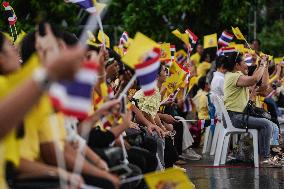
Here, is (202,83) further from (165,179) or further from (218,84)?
(165,179)

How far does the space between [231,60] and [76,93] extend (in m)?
8.17

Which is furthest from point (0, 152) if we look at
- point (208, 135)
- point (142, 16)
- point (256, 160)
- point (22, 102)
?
point (142, 16)

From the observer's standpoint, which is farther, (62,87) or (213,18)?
(213,18)

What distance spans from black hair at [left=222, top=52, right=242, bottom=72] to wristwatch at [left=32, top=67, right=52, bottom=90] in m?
8.56

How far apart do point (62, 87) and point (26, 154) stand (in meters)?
1.10

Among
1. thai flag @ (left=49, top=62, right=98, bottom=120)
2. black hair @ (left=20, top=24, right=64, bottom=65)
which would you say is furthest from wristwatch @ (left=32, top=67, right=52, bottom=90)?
black hair @ (left=20, top=24, right=64, bottom=65)

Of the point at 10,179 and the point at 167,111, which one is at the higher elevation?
the point at 10,179

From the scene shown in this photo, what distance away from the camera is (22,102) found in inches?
132

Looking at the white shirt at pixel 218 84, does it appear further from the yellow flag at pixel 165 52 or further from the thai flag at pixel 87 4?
the thai flag at pixel 87 4

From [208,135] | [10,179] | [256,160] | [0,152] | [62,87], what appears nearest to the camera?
[62,87]

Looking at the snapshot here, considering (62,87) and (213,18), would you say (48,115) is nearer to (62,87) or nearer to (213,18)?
(62,87)

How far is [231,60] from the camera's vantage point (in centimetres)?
1175

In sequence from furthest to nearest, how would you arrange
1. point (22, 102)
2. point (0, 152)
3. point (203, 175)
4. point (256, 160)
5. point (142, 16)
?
point (142, 16) < point (256, 160) < point (203, 175) < point (0, 152) < point (22, 102)

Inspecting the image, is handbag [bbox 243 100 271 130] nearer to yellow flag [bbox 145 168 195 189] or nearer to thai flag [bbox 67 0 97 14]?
thai flag [bbox 67 0 97 14]
